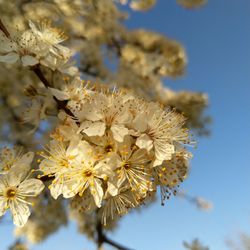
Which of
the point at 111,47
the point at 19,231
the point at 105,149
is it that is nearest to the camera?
the point at 105,149

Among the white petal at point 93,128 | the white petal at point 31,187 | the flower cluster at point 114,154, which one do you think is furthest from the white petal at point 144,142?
the white petal at point 31,187

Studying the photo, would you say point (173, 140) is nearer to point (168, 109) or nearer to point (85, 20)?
point (168, 109)

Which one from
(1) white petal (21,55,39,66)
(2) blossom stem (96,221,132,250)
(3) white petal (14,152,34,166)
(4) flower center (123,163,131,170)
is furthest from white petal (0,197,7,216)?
(2) blossom stem (96,221,132,250)

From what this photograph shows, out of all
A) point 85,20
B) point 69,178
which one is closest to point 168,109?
point 69,178

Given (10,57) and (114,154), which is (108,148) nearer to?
(114,154)

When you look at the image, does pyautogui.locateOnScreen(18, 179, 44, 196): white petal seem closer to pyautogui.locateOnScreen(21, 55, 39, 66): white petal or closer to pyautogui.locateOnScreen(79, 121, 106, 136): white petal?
pyautogui.locateOnScreen(79, 121, 106, 136): white petal

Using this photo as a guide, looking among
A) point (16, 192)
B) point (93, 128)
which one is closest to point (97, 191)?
point (93, 128)
